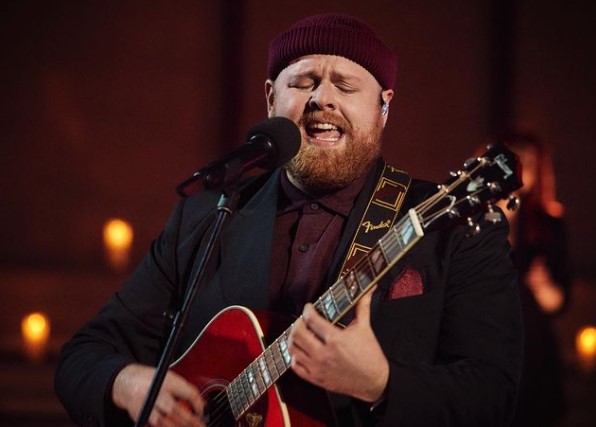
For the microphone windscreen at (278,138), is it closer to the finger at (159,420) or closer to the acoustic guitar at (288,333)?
the acoustic guitar at (288,333)

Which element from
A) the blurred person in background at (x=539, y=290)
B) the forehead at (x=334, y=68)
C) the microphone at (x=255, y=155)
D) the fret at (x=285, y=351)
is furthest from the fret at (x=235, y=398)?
the blurred person in background at (x=539, y=290)

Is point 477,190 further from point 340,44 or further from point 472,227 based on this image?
point 340,44

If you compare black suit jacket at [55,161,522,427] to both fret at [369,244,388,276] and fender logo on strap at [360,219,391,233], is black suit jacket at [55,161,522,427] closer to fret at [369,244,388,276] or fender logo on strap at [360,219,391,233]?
fender logo on strap at [360,219,391,233]

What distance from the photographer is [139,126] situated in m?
5.48

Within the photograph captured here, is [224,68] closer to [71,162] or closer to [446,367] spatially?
[71,162]

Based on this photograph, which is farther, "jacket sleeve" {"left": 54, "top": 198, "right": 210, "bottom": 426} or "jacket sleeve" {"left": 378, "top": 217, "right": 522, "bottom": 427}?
"jacket sleeve" {"left": 54, "top": 198, "right": 210, "bottom": 426}

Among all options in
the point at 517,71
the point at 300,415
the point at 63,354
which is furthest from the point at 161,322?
the point at 517,71

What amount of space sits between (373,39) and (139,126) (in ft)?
10.9

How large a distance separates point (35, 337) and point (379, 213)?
11.1 ft

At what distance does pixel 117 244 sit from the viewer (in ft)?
17.5

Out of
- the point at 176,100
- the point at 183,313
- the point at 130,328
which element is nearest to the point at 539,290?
the point at 130,328

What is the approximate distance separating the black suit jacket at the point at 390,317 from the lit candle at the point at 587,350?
2943 mm

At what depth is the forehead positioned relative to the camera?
242 cm

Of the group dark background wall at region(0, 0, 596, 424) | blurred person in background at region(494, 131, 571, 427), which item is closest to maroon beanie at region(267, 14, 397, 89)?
blurred person in background at region(494, 131, 571, 427)
